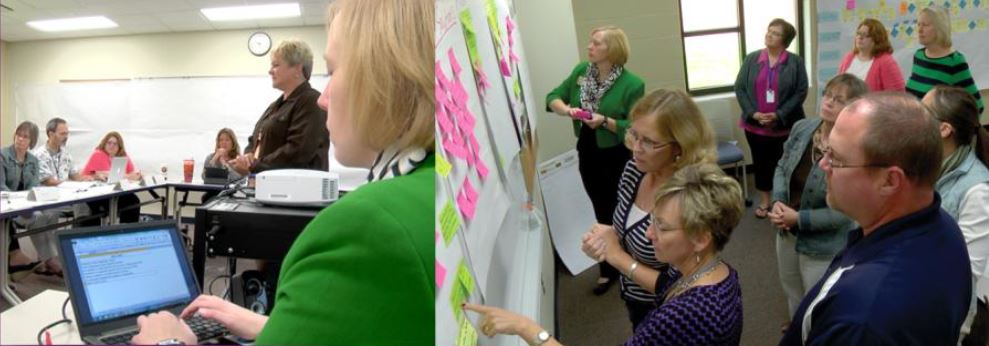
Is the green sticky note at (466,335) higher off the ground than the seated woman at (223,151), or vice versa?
the seated woman at (223,151)

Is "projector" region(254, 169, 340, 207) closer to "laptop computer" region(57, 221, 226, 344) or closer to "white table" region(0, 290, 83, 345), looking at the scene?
"laptop computer" region(57, 221, 226, 344)

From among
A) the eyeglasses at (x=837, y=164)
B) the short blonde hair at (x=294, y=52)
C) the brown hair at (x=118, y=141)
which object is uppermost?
the short blonde hair at (x=294, y=52)

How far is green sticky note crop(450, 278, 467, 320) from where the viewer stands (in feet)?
2.16

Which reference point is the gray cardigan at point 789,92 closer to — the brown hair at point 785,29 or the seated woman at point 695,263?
the brown hair at point 785,29

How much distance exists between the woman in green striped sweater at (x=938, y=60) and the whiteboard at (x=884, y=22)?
1838 millimetres

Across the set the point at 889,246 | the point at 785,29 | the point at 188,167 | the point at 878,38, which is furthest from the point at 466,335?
the point at 785,29

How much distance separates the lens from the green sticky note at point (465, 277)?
0.71 metres

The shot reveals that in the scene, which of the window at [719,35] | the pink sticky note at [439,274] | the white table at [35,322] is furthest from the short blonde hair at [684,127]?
the window at [719,35]

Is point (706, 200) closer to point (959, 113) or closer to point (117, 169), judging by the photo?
point (959, 113)

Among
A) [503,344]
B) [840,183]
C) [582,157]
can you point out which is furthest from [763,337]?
[503,344]

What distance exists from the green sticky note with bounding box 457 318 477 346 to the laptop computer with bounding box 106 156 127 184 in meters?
0.54

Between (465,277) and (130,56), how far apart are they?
0.59 m

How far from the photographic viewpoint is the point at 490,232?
1.02 meters

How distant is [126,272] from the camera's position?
41.7 inches
